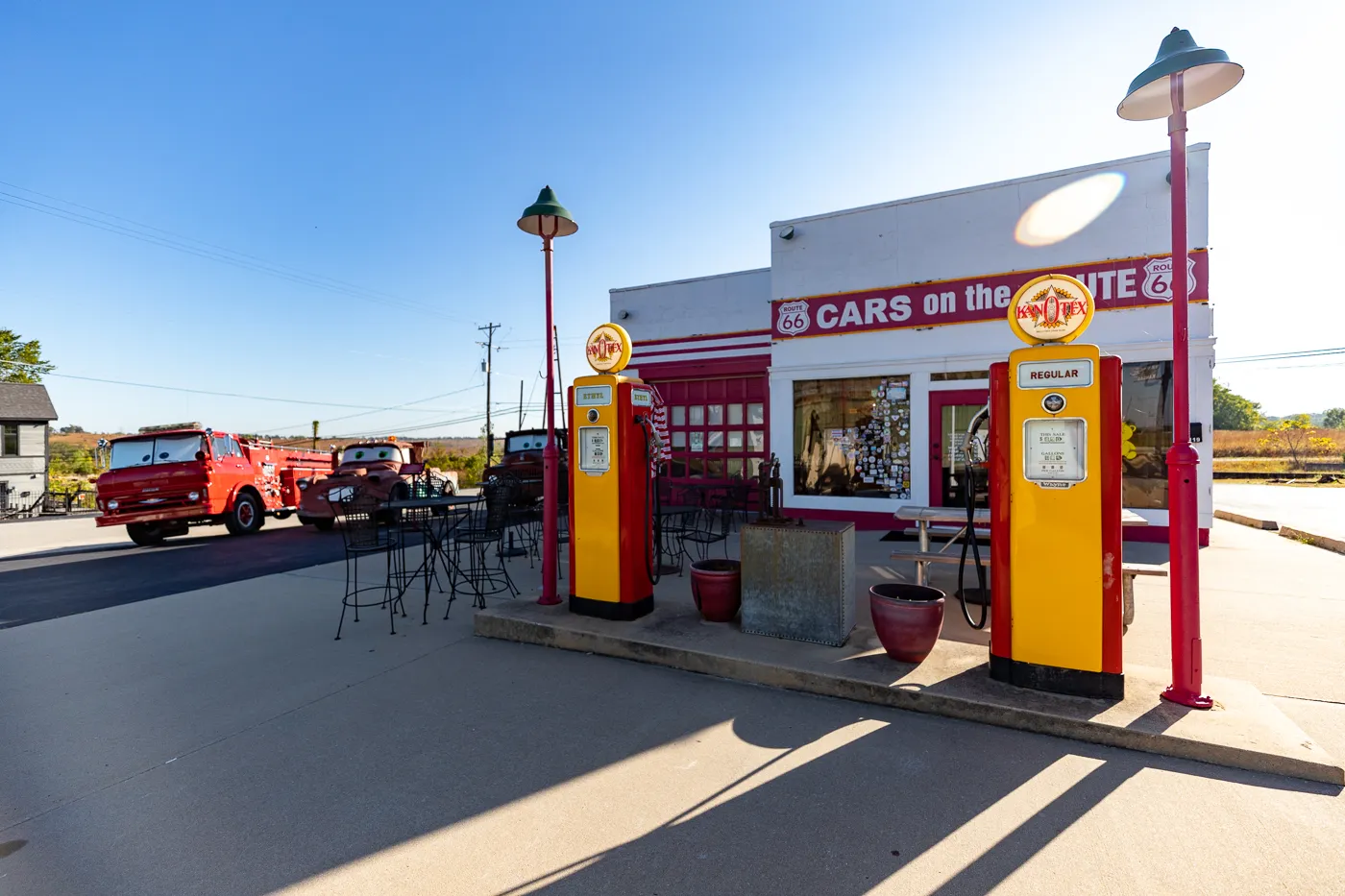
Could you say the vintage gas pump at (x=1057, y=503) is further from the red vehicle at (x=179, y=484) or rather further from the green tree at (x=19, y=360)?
the green tree at (x=19, y=360)

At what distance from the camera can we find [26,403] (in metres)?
24.2

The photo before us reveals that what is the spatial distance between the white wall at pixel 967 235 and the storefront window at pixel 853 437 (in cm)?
164

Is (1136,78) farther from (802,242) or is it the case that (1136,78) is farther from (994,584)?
(802,242)

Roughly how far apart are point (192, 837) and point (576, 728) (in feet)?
5.63

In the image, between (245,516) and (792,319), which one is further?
(245,516)

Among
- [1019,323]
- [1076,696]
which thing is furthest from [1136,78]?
[1076,696]

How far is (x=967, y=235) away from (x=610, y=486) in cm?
742

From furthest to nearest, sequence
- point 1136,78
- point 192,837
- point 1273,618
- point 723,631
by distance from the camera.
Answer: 1. point 1273,618
2. point 723,631
3. point 1136,78
4. point 192,837

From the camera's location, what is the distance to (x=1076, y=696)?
3.52 metres

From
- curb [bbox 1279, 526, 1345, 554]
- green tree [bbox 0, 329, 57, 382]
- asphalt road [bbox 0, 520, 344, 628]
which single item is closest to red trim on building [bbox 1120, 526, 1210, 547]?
curb [bbox 1279, 526, 1345, 554]

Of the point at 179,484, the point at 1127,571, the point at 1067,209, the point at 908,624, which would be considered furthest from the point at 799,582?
the point at 179,484

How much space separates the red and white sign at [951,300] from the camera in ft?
27.9

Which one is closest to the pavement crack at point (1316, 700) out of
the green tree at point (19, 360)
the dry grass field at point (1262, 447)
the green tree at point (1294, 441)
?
the green tree at point (1294, 441)

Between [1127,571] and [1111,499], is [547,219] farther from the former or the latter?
[1127,571]
